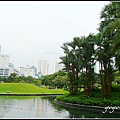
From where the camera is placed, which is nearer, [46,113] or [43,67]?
[46,113]

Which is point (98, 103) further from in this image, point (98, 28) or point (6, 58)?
point (6, 58)

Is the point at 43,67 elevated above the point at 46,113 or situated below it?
above

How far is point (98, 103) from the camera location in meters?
17.8

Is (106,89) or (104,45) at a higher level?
(104,45)

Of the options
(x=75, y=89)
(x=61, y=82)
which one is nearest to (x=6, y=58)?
(x=61, y=82)

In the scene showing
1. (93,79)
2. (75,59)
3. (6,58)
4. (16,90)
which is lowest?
(16,90)

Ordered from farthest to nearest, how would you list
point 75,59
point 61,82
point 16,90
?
point 61,82 → point 16,90 → point 75,59

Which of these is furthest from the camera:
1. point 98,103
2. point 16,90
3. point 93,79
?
point 16,90

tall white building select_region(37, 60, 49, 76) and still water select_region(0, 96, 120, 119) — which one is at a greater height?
tall white building select_region(37, 60, 49, 76)

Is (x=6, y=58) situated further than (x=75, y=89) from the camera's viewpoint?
Yes

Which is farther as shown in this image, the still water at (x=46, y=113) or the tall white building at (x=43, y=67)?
the tall white building at (x=43, y=67)

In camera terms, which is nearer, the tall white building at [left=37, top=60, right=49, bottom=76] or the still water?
the still water

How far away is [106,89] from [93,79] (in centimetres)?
184

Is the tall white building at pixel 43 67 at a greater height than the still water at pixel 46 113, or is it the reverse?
the tall white building at pixel 43 67
